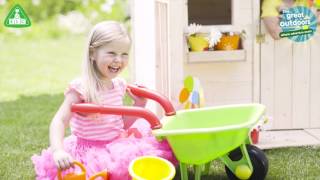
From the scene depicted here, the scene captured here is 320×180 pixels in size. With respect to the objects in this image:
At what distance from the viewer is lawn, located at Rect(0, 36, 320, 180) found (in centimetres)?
249

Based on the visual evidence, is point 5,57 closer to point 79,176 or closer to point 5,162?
point 5,162

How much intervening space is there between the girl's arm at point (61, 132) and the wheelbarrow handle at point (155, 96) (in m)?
0.29

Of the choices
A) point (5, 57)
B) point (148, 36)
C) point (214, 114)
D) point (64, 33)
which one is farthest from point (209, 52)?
point (64, 33)

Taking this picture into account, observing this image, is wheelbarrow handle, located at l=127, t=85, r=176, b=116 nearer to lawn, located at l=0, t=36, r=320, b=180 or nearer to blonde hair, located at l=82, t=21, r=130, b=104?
blonde hair, located at l=82, t=21, r=130, b=104

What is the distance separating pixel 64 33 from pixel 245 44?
6371mm

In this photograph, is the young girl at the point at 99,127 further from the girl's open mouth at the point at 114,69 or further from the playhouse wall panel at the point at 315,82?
the playhouse wall panel at the point at 315,82

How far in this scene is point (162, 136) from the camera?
2.02m

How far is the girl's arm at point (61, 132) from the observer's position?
6.15 ft

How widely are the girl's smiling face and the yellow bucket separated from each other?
355 millimetres

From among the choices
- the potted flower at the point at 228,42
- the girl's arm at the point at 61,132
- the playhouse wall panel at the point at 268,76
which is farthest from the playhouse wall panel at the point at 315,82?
the girl's arm at the point at 61,132

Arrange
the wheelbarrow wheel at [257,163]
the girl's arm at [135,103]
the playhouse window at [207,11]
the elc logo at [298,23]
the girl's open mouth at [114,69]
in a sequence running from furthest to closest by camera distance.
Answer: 1. the playhouse window at [207,11]
2. the elc logo at [298,23]
3. the girl's arm at [135,103]
4. the wheelbarrow wheel at [257,163]
5. the girl's open mouth at [114,69]

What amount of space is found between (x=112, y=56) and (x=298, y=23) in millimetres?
1358

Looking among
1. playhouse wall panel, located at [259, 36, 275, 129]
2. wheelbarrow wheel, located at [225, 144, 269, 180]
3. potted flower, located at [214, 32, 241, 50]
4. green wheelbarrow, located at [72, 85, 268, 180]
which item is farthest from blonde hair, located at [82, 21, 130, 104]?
playhouse wall panel, located at [259, 36, 275, 129]

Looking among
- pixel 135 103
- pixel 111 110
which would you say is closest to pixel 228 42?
pixel 135 103
